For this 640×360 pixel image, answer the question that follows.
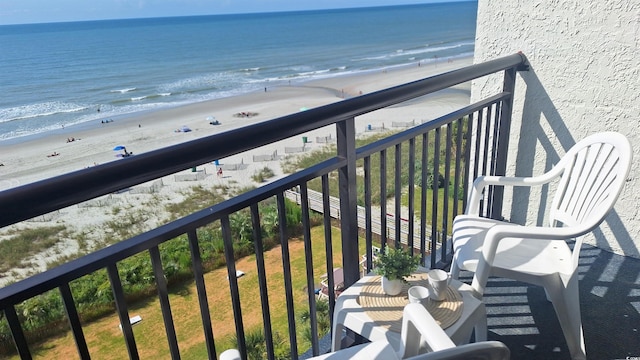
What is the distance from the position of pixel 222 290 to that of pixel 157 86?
64.2ft

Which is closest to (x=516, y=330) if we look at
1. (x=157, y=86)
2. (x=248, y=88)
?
(x=248, y=88)

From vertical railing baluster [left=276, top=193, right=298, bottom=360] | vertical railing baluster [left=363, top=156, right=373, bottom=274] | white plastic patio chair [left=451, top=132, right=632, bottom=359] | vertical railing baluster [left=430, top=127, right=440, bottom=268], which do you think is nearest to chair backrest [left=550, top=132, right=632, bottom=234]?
white plastic patio chair [left=451, top=132, right=632, bottom=359]

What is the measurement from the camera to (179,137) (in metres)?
19.1

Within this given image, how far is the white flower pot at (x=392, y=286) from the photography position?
1.51 metres

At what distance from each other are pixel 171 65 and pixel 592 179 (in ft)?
113

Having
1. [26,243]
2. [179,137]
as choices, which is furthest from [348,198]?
[179,137]

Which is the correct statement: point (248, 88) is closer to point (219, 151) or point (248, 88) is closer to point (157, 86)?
point (157, 86)

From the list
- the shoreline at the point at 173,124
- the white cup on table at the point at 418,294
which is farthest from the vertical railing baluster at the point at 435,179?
the shoreline at the point at 173,124

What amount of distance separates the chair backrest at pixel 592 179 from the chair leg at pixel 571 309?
0.25 metres

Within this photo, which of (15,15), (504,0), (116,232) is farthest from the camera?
(15,15)

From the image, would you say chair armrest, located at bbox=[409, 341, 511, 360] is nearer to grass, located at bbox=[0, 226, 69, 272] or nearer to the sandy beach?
the sandy beach

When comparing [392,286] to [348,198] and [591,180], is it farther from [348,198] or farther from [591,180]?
[591,180]

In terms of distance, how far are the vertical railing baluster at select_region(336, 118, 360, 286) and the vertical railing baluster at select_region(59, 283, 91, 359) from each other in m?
0.87

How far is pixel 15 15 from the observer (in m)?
75.6
